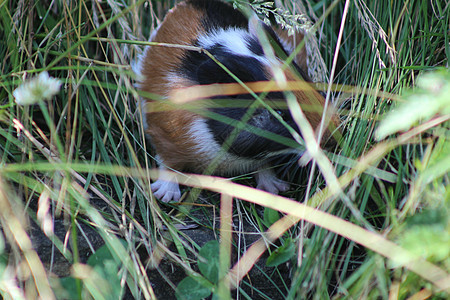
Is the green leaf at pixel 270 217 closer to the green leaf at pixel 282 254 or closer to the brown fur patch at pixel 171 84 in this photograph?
the green leaf at pixel 282 254

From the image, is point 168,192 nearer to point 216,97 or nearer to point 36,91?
point 216,97

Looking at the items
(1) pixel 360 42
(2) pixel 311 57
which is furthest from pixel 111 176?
(1) pixel 360 42

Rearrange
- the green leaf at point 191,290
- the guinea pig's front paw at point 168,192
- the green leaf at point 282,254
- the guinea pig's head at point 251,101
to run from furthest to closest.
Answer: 1. the guinea pig's front paw at point 168,192
2. the guinea pig's head at point 251,101
3. the green leaf at point 282,254
4. the green leaf at point 191,290

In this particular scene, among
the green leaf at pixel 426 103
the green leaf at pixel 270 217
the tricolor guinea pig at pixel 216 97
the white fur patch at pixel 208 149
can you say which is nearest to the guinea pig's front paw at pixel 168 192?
the tricolor guinea pig at pixel 216 97

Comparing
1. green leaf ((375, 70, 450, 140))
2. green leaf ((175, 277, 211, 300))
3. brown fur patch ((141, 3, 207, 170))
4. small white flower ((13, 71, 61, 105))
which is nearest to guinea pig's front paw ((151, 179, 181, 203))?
brown fur patch ((141, 3, 207, 170))

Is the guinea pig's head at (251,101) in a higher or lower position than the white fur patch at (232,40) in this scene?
lower

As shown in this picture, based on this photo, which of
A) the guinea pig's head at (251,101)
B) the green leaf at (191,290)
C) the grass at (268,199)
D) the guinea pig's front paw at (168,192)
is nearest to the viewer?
the grass at (268,199)

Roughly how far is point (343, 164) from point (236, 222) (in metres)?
0.83

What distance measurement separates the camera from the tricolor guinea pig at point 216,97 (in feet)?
9.41

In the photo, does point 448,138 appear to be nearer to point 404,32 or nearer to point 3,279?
point 404,32

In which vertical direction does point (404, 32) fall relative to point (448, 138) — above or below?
above

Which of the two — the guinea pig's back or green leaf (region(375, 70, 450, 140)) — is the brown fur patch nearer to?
the guinea pig's back

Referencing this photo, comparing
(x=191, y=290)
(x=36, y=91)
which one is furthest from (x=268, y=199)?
(x=36, y=91)

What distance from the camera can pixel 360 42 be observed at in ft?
11.4
